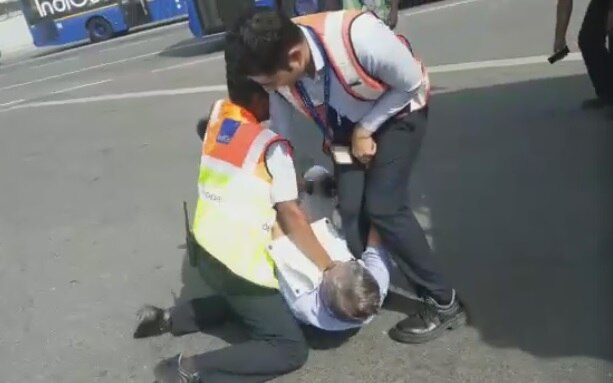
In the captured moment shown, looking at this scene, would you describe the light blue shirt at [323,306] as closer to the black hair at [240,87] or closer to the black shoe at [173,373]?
the black shoe at [173,373]

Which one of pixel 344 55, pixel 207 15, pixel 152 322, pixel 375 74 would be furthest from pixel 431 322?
pixel 207 15

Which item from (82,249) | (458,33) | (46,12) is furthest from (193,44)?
(82,249)

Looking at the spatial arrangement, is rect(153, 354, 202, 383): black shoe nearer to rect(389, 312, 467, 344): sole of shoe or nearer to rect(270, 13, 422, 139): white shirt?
rect(389, 312, 467, 344): sole of shoe

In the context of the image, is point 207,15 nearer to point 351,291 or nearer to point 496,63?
point 496,63

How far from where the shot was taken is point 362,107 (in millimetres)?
2953

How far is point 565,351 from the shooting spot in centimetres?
286

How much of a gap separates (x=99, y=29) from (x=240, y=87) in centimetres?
2348

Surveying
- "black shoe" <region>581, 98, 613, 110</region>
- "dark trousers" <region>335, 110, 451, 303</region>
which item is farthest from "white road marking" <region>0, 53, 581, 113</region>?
"dark trousers" <region>335, 110, 451, 303</region>

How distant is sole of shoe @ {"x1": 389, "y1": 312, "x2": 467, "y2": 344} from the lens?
10.2 ft

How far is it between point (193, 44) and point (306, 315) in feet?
46.2

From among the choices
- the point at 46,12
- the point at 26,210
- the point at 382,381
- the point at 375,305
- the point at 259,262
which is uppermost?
the point at 259,262

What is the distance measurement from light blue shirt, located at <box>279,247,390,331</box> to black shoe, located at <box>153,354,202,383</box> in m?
0.49

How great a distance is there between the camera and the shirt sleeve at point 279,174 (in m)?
3.00

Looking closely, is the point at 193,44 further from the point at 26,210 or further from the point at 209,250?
the point at 209,250
